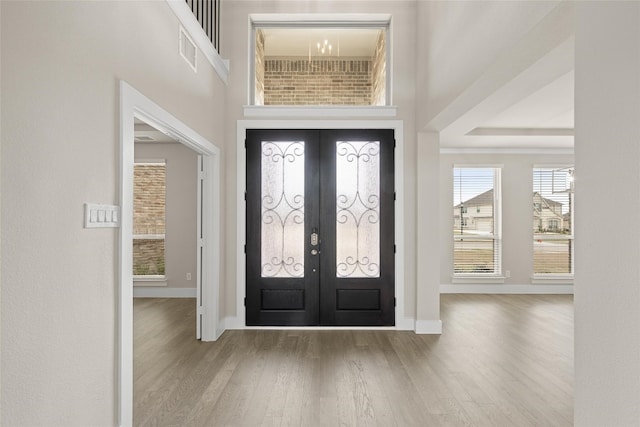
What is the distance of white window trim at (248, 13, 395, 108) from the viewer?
4836 mm

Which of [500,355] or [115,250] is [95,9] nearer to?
[115,250]

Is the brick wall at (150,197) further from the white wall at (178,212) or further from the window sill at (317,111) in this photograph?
the window sill at (317,111)

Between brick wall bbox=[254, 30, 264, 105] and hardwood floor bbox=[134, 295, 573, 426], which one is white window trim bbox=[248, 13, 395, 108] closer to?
brick wall bbox=[254, 30, 264, 105]

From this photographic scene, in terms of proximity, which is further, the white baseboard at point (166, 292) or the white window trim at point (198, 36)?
the white baseboard at point (166, 292)

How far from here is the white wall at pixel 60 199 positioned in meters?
1.54

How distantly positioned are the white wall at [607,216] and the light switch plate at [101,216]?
7.37 feet

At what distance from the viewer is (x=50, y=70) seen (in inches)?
68.6

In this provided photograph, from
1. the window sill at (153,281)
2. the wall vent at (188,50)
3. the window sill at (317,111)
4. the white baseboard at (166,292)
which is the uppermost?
the wall vent at (188,50)

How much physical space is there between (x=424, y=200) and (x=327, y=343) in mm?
1961

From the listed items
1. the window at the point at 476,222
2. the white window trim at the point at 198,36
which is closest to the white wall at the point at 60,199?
the white window trim at the point at 198,36

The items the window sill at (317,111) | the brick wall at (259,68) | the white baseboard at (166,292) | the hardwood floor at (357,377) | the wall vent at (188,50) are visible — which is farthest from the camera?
the white baseboard at (166,292)

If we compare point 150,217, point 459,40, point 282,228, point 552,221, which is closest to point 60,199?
point 459,40

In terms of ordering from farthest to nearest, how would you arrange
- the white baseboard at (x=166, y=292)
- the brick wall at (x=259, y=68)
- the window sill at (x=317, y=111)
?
1. the white baseboard at (x=166, y=292)
2. the brick wall at (x=259, y=68)
3. the window sill at (x=317, y=111)

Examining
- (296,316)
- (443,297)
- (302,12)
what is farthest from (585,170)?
(443,297)
